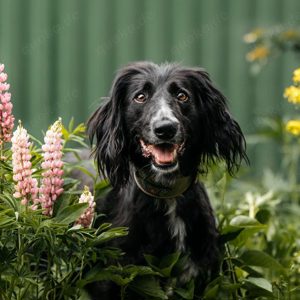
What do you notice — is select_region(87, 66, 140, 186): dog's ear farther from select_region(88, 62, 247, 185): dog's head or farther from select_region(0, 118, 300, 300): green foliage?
select_region(0, 118, 300, 300): green foliage

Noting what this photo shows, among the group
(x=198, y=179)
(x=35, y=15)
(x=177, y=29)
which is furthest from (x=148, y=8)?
(x=198, y=179)

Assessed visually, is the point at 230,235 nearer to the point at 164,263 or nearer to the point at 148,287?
the point at 164,263

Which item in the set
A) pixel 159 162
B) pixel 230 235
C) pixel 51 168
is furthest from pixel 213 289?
pixel 51 168

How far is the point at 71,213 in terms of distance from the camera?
3.54m

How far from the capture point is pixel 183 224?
4.24 meters

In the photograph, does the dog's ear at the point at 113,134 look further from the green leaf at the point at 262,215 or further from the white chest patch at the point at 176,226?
the green leaf at the point at 262,215

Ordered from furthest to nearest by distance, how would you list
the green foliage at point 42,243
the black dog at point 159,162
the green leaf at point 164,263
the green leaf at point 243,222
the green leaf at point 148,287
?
the green leaf at point 243,222 → the black dog at point 159,162 → the green leaf at point 164,263 → the green leaf at point 148,287 → the green foliage at point 42,243

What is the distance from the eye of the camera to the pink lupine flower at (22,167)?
3439 millimetres

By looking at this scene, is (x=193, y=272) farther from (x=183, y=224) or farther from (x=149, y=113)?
(x=149, y=113)

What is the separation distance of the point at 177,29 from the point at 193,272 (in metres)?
4.50

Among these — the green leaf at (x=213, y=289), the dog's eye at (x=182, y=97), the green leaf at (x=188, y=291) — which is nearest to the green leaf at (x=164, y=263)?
the green leaf at (x=188, y=291)

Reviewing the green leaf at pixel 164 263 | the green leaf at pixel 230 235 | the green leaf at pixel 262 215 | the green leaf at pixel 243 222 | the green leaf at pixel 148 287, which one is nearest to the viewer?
the green leaf at pixel 148 287

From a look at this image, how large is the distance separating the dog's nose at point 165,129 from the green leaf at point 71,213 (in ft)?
1.88

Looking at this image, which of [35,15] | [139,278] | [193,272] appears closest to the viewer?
[139,278]
